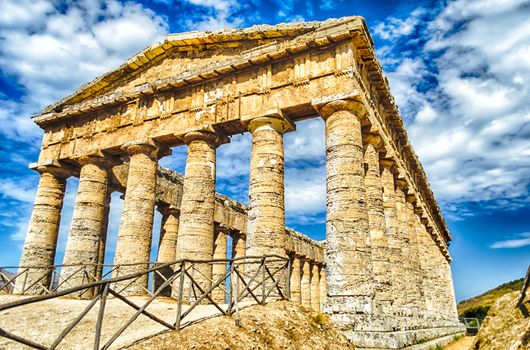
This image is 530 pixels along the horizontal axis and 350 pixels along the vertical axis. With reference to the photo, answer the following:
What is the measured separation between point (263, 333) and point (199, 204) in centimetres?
802

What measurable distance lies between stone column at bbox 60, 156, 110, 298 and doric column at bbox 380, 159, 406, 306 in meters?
11.3

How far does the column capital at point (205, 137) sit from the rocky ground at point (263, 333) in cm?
790

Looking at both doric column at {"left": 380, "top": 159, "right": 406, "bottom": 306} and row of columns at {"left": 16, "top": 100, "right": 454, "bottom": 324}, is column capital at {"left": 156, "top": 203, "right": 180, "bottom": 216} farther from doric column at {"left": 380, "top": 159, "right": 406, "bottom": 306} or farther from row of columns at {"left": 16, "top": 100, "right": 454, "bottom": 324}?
doric column at {"left": 380, "top": 159, "right": 406, "bottom": 306}

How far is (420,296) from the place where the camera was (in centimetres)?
1886

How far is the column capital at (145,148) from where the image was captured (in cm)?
1559

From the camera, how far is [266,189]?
41.8ft

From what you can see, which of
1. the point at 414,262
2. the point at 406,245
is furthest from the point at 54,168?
the point at 414,262

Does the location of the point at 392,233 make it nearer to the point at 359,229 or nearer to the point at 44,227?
the point at 359,229

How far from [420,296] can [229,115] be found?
40.1 ft

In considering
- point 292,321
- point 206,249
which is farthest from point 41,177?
point 292,321

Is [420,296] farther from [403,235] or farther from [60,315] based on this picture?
[60,315]

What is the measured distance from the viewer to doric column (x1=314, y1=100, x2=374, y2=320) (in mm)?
10789

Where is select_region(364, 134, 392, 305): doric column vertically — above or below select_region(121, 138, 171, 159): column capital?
below

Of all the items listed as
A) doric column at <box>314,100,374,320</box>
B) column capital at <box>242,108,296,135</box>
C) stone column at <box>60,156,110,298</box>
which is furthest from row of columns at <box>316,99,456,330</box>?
stone column at <box>60,156,110,298</box>
